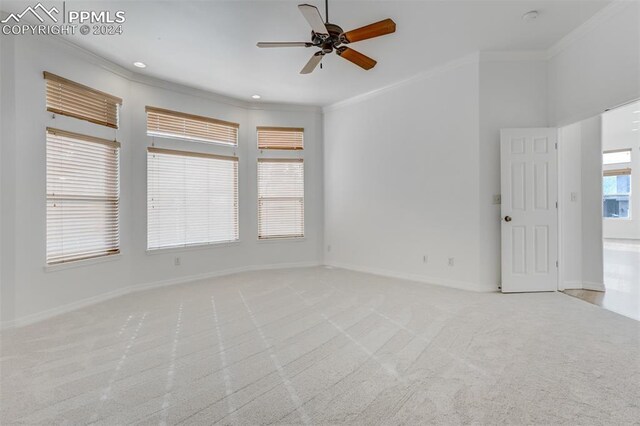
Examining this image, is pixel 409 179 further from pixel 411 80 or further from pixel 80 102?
pixel 80 102

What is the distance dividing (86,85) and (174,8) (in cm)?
173

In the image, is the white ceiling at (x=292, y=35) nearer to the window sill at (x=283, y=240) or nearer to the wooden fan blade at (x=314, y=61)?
the wooden fan blade at (x=314, y=61)

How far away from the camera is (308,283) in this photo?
15.2ft

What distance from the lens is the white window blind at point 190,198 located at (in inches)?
182

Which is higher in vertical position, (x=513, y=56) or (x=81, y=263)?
(x=513, y=56)

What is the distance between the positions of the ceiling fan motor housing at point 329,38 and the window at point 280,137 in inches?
124

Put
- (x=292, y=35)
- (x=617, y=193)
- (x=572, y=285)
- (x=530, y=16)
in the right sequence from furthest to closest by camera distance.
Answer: (x=617, y=193)
(x=572, y=285)
(x=292, y=35)
(x=530, y=16)

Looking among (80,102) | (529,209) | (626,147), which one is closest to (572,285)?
(529,209)

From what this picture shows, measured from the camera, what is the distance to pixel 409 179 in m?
4.82

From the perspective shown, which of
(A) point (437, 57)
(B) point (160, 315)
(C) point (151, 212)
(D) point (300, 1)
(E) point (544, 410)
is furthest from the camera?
(C) point (151, 212)

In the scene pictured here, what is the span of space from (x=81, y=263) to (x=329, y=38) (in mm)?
3764

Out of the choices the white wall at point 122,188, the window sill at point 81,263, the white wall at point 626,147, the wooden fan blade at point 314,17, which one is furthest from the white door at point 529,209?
the white wall at point 626,147

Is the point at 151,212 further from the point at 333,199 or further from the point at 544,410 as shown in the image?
the point at 544,410

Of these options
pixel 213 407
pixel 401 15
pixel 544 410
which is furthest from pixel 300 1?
pixel 544 410
